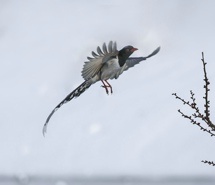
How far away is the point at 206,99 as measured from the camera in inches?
368

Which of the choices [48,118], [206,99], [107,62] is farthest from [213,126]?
[107,62]

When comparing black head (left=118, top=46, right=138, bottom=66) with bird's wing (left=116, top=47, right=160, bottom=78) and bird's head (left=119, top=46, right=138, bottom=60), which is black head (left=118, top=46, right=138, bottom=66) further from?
bird's wing (left=116, top=47, right=160, bottom=78)

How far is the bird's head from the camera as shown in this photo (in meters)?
13.0

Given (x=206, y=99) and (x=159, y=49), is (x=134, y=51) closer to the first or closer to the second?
(x=159, y=49)

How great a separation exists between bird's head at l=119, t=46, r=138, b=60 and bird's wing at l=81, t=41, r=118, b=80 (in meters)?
0.44

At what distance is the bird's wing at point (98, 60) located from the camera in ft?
40.8

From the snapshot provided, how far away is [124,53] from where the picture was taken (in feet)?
42.8

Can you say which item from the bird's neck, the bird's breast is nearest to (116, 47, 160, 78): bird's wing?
the bird's neck

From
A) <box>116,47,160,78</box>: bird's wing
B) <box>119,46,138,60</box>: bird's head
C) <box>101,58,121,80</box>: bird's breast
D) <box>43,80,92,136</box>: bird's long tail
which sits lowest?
<box>43,80,92,136</box>: bird's long tail

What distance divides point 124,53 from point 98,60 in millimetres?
540

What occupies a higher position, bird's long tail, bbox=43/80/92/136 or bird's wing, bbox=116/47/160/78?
bird's wing, bbox=116/47/160/78

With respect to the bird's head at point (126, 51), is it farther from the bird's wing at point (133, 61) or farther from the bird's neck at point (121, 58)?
the bird's wing at point (133, 61)

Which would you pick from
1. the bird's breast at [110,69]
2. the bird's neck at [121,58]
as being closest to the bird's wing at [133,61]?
the bird's neck at [121,58]

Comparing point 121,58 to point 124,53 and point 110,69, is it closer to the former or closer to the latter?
point 124,53
